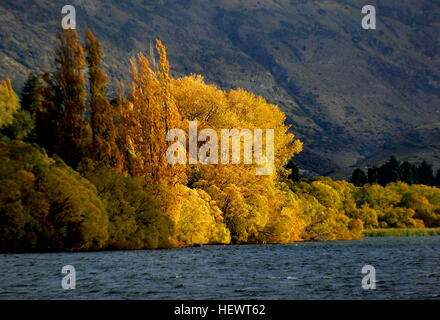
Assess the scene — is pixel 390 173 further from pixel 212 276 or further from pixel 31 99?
pixel 212 276

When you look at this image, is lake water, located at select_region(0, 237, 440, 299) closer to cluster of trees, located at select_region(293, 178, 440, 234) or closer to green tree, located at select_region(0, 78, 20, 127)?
green tree, located at select_region(0, 78, 20, 127)

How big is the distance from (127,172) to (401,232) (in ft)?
209

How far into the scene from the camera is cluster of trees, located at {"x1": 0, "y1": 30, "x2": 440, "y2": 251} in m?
46.2

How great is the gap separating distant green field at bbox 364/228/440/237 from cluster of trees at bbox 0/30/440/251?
1286 inches

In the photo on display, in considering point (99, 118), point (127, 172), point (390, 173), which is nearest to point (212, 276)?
point (127, 172)

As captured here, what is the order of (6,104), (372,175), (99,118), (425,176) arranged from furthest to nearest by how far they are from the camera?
1. (425,176)
2. (372,175)
3. (6,104)
4. (99,118)

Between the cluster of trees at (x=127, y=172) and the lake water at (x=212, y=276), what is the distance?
375 cm

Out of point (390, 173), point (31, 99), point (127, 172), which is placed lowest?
point (127, 172)

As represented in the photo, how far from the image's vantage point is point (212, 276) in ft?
107

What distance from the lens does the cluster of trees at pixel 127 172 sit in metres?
46.2

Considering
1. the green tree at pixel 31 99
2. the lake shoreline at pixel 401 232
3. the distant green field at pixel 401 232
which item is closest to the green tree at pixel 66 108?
the green tree at pixel 31 99

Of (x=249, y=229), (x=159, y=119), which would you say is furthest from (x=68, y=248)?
(x=249, y=229)

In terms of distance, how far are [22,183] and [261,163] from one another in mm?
27854

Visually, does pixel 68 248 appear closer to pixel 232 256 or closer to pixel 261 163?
pixel 232 256
